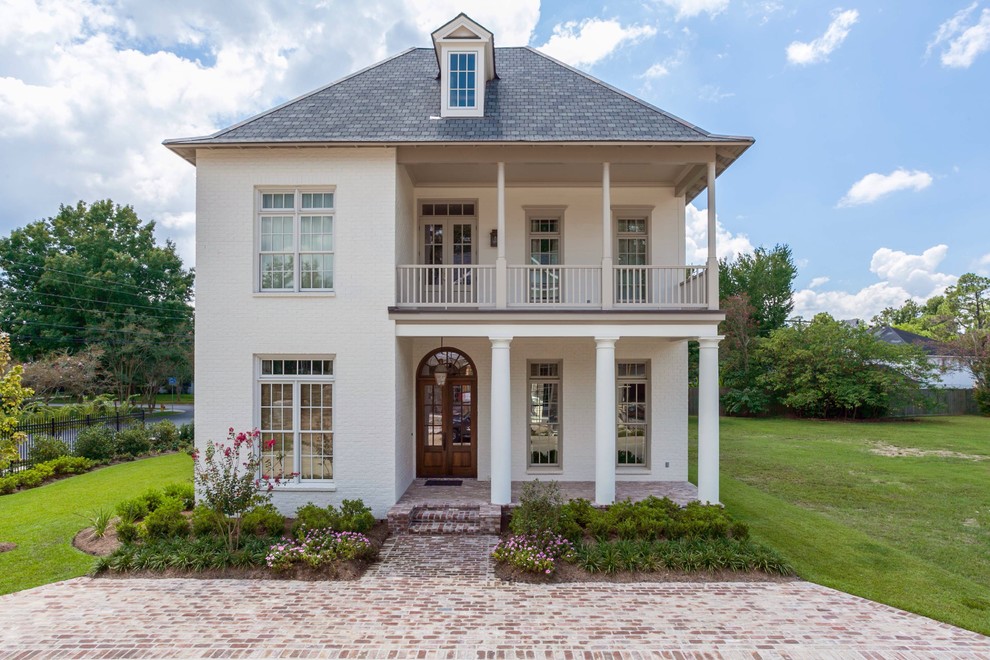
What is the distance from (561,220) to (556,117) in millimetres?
2281

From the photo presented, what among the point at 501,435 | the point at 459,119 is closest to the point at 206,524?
the point at 501,435

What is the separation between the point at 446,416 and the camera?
11.5 metres

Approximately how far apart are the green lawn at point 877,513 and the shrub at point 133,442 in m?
17.3

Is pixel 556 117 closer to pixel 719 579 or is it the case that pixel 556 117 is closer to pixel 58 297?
pixel 719 579

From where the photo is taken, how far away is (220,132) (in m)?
9.57

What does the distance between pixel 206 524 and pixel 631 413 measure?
862 cm

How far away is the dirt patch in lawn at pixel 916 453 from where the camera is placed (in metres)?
16.2

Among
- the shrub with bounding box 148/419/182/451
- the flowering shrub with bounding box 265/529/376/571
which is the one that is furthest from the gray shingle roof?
the shrub with bounding box 148/419/182/451

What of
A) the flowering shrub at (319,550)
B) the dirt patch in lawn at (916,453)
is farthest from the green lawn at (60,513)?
the dirt patch in lawn at (916,453)

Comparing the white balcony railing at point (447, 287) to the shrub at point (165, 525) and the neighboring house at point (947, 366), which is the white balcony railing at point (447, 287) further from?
the neighboring house at point (947, 366)

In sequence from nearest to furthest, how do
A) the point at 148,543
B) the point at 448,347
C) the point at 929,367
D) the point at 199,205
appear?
the point at 148,543 < the point at 199,205 < the point at 448,347 < the point at 929,367

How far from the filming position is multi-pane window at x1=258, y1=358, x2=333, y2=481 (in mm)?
9586

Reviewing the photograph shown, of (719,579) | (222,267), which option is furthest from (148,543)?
(719,579)

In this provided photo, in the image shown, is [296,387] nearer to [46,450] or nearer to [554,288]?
[554,288]
